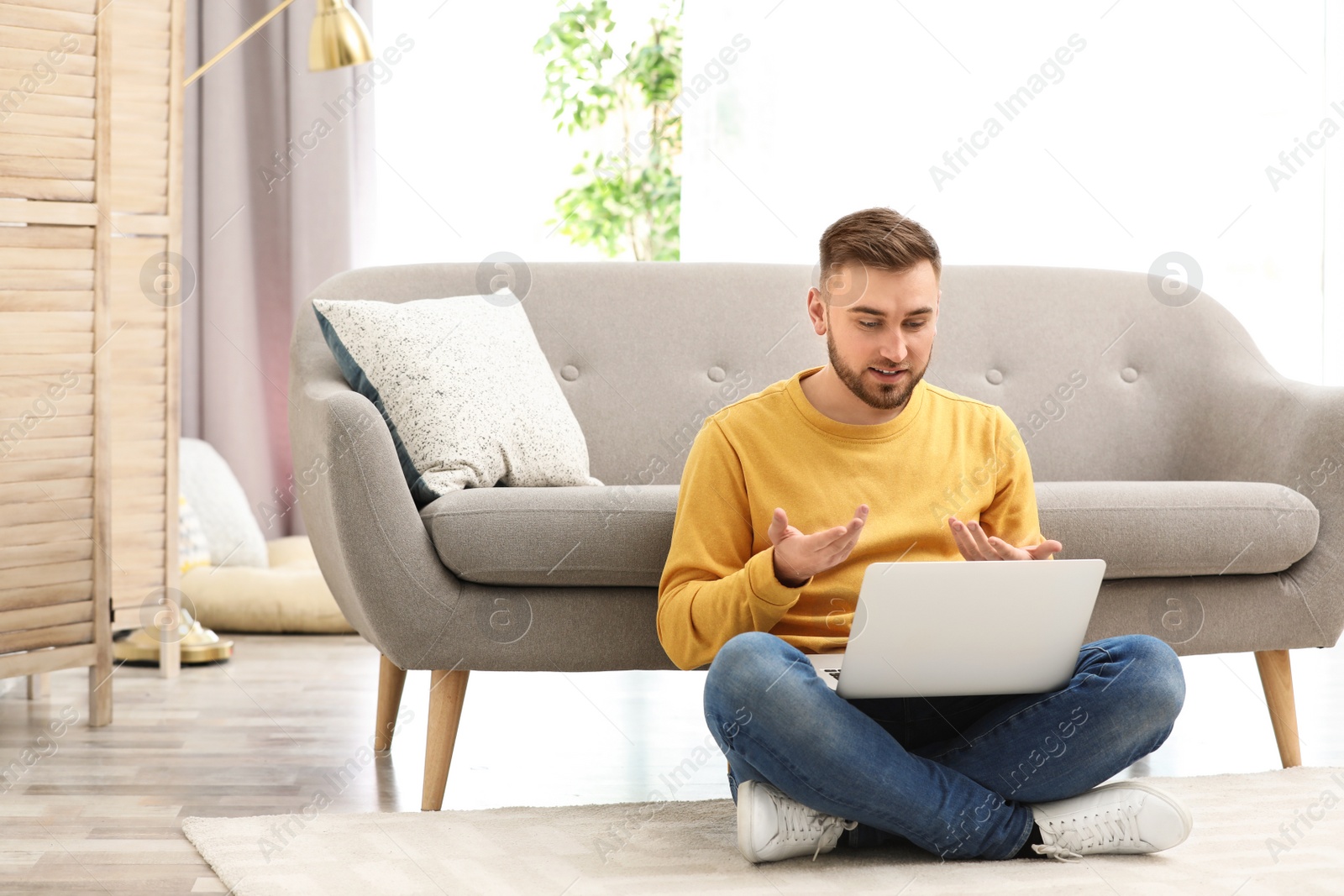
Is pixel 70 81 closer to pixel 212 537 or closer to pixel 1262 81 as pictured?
pixel 212 537

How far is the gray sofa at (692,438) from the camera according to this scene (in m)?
1.59

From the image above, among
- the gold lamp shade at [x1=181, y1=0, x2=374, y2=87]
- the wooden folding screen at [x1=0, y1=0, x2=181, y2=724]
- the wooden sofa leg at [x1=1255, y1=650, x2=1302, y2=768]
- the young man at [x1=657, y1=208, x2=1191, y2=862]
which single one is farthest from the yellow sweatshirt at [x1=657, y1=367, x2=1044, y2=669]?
the gold lamp shade at [x1=181, y1=0, x2=374, y2=87]

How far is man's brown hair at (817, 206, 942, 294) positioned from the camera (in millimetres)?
1355

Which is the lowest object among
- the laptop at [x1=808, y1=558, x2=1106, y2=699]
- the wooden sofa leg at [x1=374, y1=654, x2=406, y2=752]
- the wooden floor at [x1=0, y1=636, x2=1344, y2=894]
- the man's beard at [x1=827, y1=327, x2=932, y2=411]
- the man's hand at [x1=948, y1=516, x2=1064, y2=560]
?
the wooden floor at [x1=0, y1=636, x2=1344, y2=894]

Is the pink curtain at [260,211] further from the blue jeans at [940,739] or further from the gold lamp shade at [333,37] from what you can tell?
the blue jeans at [940,739]

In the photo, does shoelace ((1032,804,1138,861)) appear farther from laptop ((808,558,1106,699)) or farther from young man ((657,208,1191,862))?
laptop ((808,558,1106,699))

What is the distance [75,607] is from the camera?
2096 mm

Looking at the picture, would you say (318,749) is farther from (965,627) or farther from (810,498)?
(965,627)

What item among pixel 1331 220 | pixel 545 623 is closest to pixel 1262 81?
pixel 1331 220

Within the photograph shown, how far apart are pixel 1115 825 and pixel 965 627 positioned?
1.01 feet

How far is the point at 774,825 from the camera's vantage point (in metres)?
1.31

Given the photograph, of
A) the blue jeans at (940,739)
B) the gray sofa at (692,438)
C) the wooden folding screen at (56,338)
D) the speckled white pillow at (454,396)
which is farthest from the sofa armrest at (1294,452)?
the wooden folding screen at (56,338)

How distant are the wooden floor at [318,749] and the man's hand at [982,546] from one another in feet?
1.96

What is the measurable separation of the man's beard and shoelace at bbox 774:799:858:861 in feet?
1.46
